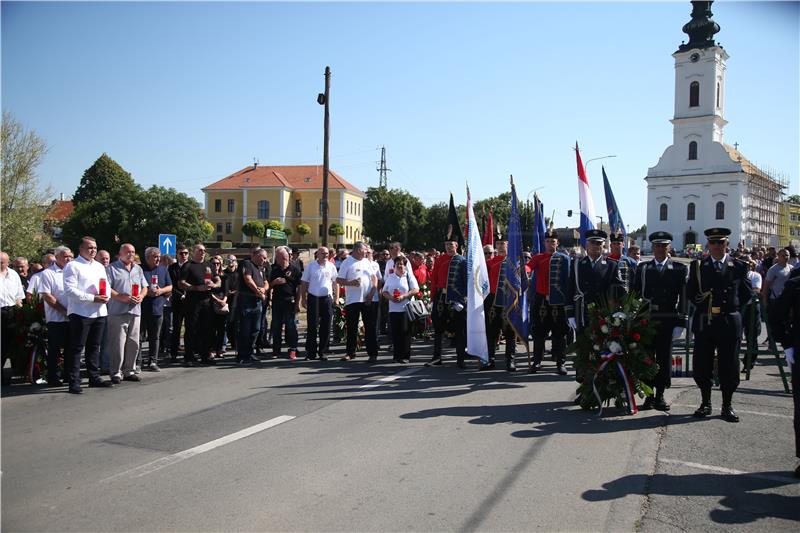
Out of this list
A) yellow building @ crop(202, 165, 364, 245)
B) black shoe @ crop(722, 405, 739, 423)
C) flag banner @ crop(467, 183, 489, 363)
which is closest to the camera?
black shoe @ crop(722, 405, 739, 423)

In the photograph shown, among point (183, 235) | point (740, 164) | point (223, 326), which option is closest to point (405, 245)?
point (183, 235)

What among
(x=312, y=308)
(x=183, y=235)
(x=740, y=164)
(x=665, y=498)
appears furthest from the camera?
(x=740, y=164)

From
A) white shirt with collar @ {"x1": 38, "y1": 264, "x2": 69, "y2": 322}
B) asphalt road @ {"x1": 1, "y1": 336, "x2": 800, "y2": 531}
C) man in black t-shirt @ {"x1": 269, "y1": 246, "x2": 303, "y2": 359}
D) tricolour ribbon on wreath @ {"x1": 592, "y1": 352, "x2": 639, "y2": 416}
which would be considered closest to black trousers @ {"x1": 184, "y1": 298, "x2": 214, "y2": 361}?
man in black t-shirt @ {"x1": 269, "y1": 246, "x2": 303, "y2": 359}

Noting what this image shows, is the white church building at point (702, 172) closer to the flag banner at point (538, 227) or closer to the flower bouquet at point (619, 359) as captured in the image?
the flag banner at point (538, 227)

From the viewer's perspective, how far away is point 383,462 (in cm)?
576

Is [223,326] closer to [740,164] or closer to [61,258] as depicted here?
[61,258]

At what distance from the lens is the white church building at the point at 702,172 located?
3369 inches

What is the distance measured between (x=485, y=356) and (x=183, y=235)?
192 feet

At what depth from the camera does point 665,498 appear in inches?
197

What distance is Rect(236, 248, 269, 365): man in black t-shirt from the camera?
1177 cm

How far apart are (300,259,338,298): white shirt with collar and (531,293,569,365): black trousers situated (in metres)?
3.83

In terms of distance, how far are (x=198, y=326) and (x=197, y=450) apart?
593cm

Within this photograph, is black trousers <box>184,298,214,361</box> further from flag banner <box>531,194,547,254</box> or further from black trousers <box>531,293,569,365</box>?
flag banner <box>531,194,547,254</box>

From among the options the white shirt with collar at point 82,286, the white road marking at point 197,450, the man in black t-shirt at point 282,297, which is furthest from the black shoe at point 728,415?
the white shirt with collar at point 82,286
